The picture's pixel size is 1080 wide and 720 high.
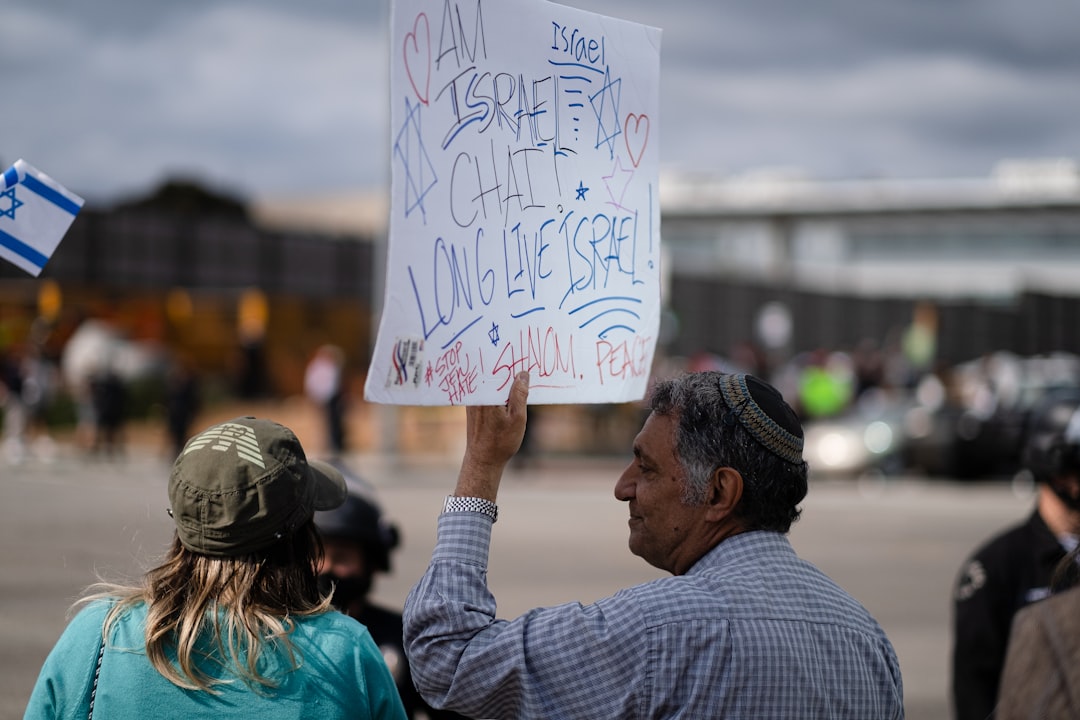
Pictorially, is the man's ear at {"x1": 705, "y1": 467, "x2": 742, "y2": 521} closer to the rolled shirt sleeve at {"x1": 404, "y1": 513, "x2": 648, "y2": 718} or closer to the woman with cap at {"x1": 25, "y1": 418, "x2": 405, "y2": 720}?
the rolled shirt sleeve at {"x1": 404, "y1": 513, "x2": 648, "y2": 718}

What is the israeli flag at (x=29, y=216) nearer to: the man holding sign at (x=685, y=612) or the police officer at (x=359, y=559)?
the man holding sign at (x=685, y=612)

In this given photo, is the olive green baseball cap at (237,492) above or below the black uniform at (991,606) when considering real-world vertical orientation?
above

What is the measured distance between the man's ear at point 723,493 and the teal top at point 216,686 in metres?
0.67

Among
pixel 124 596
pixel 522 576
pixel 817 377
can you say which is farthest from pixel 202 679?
pixel 817 377

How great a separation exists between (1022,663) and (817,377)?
23.0 meters

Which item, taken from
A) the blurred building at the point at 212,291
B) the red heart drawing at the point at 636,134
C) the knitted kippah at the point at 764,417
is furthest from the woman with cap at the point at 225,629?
the blurred building at the point at 212,291

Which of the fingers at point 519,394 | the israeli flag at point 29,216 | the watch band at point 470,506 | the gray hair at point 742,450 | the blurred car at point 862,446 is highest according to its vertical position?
the israeli flag at point 29,216

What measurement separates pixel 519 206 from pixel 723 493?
78 centimetres

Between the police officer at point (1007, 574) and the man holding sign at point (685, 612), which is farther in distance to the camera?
the police officer at point (1007, 574)

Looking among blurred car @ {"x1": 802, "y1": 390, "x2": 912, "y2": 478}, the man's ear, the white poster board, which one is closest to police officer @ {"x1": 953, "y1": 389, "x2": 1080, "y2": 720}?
the white poster board

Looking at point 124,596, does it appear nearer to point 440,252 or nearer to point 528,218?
point 440,252

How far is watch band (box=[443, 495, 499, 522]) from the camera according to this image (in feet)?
7.41

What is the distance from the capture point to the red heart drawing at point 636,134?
2955mm

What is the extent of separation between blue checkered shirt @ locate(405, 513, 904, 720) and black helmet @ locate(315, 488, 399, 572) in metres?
1.58
